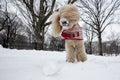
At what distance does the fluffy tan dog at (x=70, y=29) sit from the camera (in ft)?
14.4

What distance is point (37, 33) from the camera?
15.6m

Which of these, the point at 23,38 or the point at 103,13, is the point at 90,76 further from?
the point at 23,38

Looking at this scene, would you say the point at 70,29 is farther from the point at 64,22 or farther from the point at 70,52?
the point at 70,52

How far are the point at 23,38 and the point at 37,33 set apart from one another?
2940 cm

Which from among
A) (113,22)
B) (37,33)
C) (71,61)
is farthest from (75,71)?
(113,22)

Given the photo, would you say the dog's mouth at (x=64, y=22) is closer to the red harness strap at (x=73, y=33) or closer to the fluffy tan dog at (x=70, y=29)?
the fluffy tan dog at (x=70, y=29)

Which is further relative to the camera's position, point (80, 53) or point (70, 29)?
point (80, 53)

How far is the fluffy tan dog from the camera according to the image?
4379 mm

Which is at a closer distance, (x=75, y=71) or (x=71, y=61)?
(x=75, y=71)

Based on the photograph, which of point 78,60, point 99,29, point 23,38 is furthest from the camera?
point 23,38

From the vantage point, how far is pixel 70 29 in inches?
178

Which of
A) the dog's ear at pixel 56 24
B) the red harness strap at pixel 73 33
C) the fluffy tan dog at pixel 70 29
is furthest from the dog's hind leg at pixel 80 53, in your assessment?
the dog's ear at pixel 56 24

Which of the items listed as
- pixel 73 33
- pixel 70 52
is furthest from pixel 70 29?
pixel 70 52

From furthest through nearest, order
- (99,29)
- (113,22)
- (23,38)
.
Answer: (23,38)
(113,22)
(99,29)
